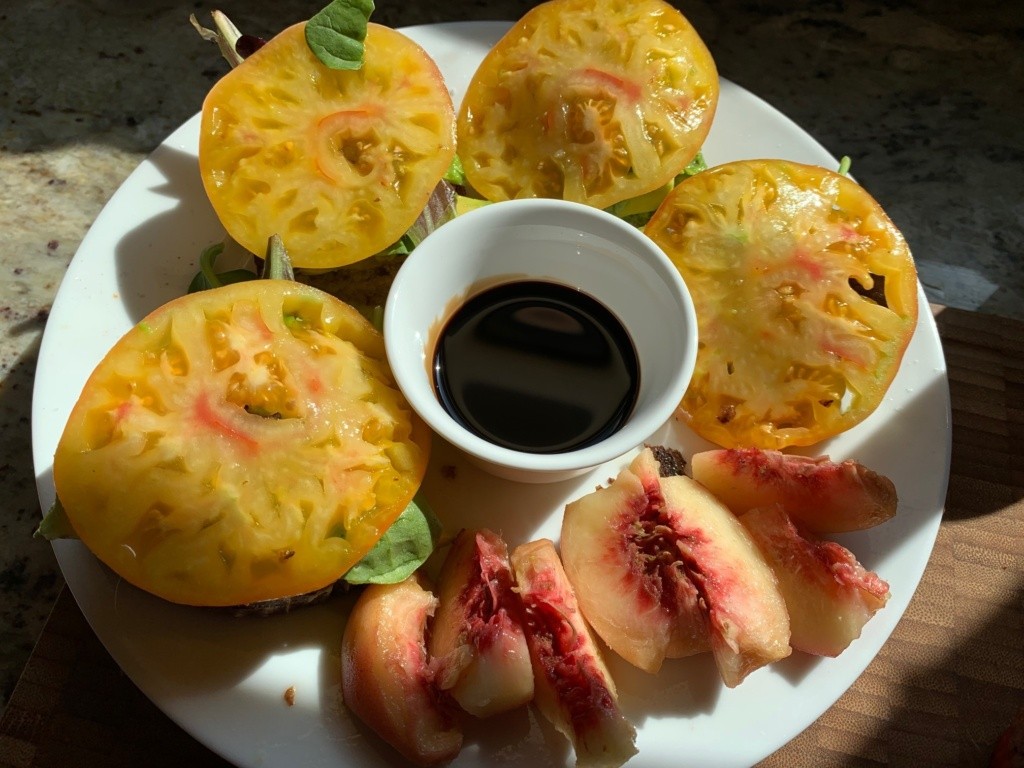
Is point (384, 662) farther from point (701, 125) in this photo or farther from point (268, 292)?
point (701, 125)

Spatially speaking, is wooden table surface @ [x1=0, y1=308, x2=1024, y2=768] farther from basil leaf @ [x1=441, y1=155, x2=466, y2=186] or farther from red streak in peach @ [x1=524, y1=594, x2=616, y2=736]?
basil leaf @ [x1=441, y1=155, x2=466, y2=186]

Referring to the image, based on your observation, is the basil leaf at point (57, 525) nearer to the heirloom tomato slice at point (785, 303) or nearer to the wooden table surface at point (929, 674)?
the wooden table surface at point (929, 674)

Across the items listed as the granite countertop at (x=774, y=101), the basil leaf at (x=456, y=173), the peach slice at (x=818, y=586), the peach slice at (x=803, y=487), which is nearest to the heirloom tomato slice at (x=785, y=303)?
the peach slice at (x=803, y=487)

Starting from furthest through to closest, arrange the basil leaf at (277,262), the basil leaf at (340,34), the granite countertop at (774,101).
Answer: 1. the granite countertop at (774,101)
2. the basil leaf at (340,34)
3. the basil leaf at (277,262)

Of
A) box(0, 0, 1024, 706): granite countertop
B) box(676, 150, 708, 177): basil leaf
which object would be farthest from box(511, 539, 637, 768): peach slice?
box(0, 0, 1024, 706): granite countertop

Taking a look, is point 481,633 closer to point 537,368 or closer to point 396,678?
point 396,678

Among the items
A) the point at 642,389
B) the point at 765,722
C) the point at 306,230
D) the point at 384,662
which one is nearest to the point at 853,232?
the point at 642,389
